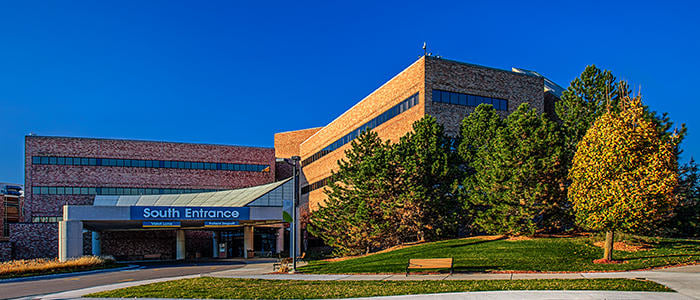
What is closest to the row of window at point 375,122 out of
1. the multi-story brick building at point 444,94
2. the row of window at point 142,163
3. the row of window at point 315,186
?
the multi-story brick building at point 444,94

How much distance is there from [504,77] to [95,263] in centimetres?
3100

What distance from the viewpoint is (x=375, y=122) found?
4603cm

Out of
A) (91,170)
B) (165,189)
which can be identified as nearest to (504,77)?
(165,189)

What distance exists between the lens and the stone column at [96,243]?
54.0 metres

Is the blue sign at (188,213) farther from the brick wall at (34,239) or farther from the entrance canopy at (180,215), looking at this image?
the brick wall at (34,239)

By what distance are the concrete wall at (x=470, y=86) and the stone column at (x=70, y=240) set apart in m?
25.6

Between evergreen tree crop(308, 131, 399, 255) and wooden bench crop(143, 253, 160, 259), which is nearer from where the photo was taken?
evergreen tree crop(308, 131, 399, 255)

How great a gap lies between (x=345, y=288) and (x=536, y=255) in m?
9.37

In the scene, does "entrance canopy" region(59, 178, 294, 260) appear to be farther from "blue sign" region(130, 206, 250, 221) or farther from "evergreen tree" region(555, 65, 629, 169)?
"evergreen tree" region(555, 65, 629, 169)

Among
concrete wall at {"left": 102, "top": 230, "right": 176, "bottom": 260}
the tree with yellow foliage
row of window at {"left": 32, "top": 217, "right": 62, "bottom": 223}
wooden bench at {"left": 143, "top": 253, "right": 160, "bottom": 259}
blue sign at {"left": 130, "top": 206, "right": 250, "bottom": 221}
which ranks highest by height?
the tree with yellow foliage

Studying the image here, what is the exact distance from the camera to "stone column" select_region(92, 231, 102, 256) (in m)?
54.0

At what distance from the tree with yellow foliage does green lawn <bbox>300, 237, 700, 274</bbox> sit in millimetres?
1495

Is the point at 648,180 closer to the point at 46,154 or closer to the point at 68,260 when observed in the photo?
the point at 68,260

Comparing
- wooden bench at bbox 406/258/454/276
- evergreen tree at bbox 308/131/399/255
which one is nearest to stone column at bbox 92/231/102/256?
evergreen tree at bbox 308/131/399/255
